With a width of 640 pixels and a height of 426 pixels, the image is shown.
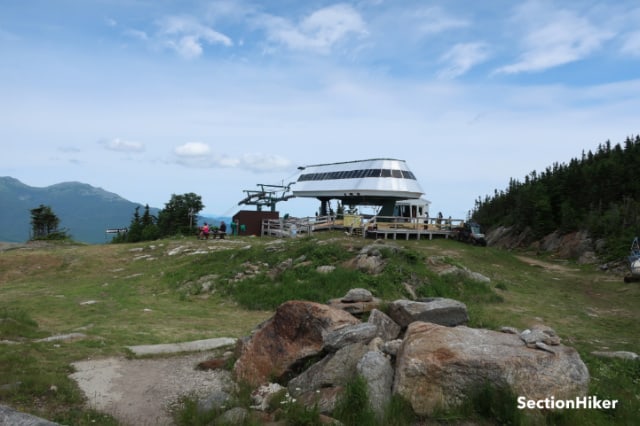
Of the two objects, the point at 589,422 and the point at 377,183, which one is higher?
the point at 377,183

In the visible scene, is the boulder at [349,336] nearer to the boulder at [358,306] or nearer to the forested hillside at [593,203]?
the boulder at [358,306]

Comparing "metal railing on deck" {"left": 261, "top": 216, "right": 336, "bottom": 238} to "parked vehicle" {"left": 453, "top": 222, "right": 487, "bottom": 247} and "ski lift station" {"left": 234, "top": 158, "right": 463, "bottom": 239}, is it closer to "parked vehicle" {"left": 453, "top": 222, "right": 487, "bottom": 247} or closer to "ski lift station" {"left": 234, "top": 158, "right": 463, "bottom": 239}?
"ski lift station" {"left": 234, "top": 158, "right": 463, "bottom": 239}

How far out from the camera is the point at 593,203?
123 feet

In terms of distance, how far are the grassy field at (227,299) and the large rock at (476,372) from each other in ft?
1.75

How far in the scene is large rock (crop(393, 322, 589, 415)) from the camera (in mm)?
7590

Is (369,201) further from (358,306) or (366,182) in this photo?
(358,306)

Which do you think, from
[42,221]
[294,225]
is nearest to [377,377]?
[294,225]

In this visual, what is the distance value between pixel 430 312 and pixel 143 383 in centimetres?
631

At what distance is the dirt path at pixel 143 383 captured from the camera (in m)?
8.34

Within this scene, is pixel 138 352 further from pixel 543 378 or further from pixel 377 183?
pixel 377 183

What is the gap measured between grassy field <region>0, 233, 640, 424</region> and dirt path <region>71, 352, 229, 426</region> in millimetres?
392

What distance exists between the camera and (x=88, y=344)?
11.8 meters

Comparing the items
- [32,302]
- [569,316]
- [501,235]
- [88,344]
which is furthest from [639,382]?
[501,235]

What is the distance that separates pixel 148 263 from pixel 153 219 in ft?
169
